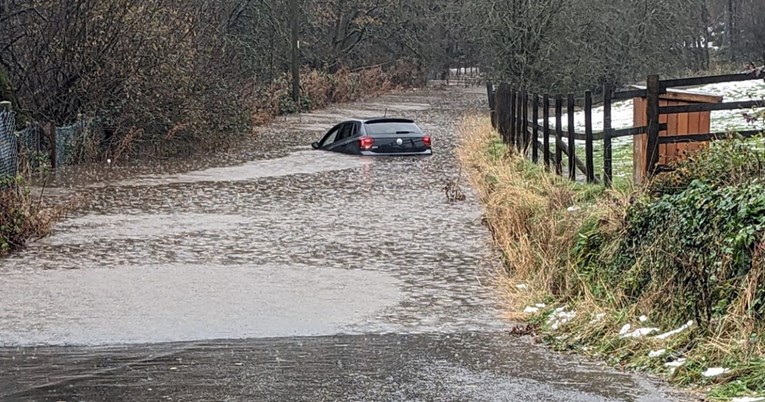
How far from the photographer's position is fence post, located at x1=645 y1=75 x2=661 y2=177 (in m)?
12.7

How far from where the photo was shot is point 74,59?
2311cm

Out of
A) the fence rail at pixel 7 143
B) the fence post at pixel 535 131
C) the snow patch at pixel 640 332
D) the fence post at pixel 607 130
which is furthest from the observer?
the fence post at pixel 535 131

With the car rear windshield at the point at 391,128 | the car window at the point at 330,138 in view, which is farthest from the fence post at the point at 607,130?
the car window at the point at 330,138

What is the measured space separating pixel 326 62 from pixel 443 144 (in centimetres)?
3146

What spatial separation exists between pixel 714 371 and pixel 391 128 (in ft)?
65.5

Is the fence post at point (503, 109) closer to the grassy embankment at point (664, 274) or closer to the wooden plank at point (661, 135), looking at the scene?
the wooden plank at point (661, 135)

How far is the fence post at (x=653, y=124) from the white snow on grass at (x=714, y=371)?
6.37 meters

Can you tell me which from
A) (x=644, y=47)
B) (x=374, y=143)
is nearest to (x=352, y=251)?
(x=374, y=143)

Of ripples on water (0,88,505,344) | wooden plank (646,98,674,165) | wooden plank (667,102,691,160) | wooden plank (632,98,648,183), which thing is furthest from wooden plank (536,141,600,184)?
ripples on water (0,88,505,344)

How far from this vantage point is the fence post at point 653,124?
41.8ft

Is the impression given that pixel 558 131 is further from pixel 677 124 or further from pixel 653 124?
pixel 653 124

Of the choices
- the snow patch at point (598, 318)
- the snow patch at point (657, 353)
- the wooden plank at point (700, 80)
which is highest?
the wooden plank at point (700, 80)

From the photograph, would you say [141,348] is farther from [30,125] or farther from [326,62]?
[326,62]

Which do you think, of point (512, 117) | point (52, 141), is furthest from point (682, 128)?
point (52, 141)
